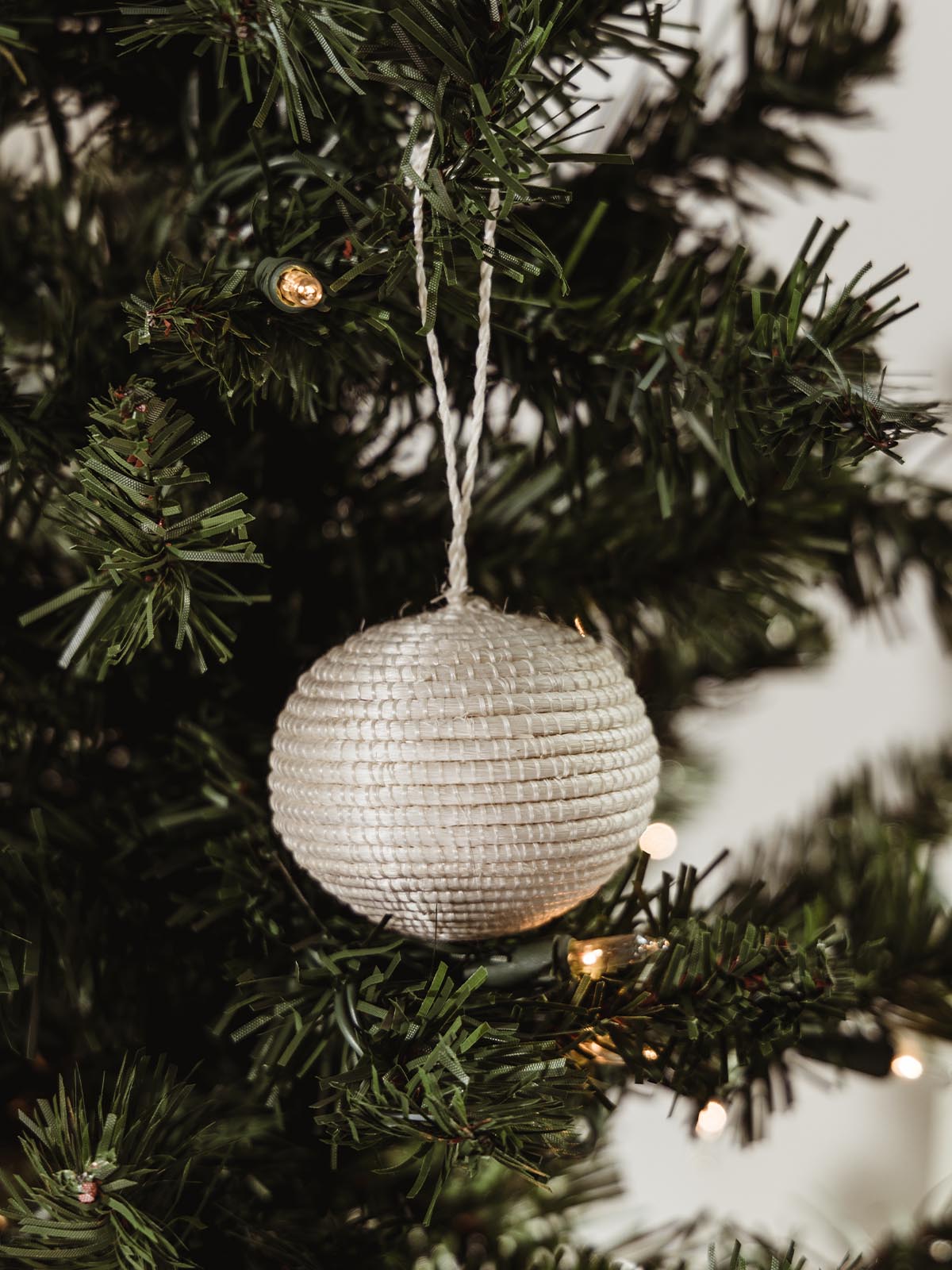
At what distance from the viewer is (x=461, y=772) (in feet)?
0.86

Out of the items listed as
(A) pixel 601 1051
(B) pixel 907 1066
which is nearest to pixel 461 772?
(A) pixel 601 1051

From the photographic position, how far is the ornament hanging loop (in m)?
0.24

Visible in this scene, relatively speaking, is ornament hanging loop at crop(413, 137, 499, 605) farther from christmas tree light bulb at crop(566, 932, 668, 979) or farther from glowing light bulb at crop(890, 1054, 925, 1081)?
glowing light bulb at crop(890, 1054, 925, 1081)

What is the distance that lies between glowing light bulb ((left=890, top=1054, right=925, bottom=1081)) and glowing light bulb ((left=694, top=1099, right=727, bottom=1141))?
0.22 ft

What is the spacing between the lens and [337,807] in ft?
0.89

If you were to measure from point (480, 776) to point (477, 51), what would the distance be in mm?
162

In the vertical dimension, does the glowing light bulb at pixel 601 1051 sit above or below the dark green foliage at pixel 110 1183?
above

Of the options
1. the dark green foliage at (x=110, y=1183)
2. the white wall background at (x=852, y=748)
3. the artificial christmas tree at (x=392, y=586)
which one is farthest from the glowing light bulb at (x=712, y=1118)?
the white wall background at (x=852, y=748)

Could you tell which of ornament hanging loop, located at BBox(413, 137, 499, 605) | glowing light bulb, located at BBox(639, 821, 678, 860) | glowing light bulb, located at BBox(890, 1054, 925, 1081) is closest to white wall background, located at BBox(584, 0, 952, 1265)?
glowing light bulb, located at BBox(639, 821, 678, 860)

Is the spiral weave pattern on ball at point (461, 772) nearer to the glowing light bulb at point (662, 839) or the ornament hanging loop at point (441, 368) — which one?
the ornament hanging loop at point (441, 368)

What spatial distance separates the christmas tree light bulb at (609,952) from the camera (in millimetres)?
304

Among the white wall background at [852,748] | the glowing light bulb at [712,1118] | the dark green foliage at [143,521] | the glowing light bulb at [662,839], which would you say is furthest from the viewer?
the white wall background at [852,748]

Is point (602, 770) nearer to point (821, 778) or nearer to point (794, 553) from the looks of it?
point (794, 553)

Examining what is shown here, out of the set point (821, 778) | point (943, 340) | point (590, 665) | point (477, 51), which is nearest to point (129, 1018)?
point (590, 665)
